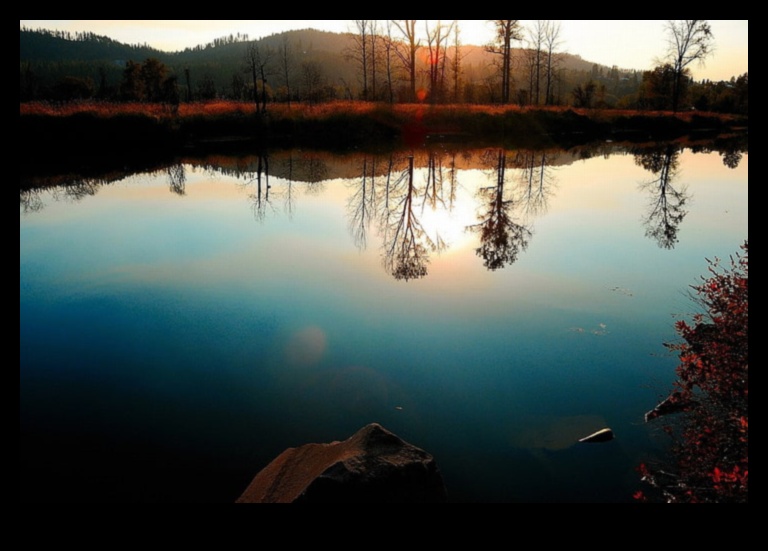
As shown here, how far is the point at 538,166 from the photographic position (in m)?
29.0

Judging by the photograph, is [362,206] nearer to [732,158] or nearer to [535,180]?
[535,180]

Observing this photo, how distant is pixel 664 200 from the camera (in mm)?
20438

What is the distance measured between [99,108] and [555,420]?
1343 inches

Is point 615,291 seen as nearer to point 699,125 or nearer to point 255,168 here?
point 255,168

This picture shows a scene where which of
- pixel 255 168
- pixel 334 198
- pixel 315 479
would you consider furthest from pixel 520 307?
pixel 255 168

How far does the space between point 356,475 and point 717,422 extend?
3.68 meters

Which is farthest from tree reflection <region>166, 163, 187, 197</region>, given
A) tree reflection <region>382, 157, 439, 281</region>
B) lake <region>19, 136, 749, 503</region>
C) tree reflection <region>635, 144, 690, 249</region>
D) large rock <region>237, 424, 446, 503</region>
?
large rock <region>237, 424, 446, 503</region>

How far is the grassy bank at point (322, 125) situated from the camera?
3008 cm

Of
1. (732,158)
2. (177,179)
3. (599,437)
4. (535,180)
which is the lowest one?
(599,437)

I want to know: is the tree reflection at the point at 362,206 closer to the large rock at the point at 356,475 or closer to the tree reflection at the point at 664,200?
the tree reflection at the point at 664,200

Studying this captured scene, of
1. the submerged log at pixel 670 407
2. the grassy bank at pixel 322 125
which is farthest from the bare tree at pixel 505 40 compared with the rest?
the submerged log at pixel 670 407

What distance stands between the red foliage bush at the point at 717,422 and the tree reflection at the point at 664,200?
360 inches

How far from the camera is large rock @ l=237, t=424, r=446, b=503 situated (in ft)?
14.7

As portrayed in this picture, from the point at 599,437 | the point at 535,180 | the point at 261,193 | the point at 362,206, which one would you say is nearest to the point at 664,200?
the point at 535,180
